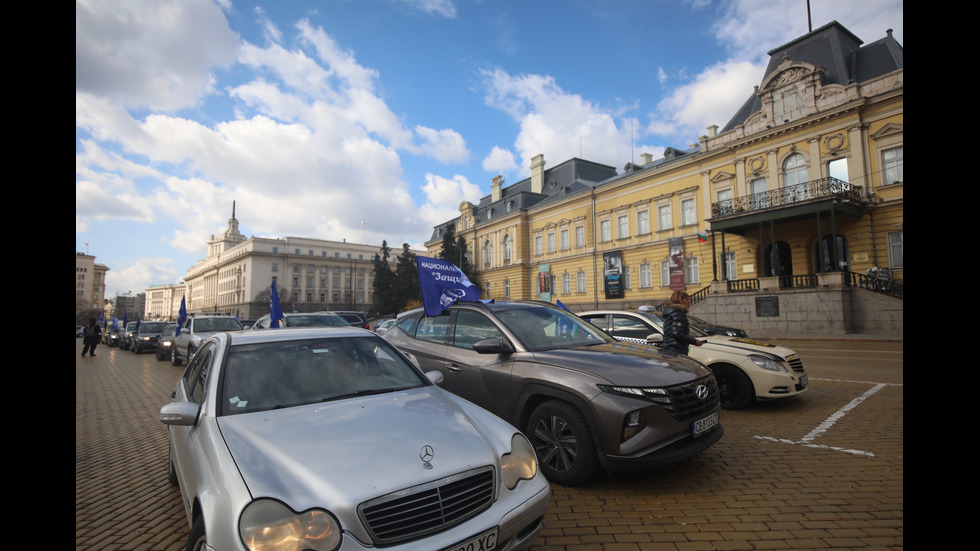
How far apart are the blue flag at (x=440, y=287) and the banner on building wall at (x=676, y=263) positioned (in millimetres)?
29679

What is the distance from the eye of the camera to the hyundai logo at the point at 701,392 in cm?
390

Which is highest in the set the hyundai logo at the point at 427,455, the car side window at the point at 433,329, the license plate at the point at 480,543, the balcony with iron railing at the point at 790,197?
the balcony with iron railing at the point at 790,197

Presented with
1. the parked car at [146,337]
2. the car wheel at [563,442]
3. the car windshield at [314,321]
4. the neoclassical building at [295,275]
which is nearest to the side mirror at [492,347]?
the car wheel at [563,442]

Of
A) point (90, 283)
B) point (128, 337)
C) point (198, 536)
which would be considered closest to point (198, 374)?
point (198, 536)

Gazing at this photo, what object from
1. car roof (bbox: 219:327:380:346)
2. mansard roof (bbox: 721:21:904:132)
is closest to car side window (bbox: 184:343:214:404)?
car roof (bbox: 219:327:380:346)

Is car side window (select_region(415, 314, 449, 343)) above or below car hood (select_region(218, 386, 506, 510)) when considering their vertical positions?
above

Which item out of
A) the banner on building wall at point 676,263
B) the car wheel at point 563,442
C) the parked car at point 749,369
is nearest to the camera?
the car wheel at point 563,442

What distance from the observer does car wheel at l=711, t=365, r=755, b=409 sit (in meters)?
6.64

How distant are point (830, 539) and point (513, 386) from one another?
251 centimetres

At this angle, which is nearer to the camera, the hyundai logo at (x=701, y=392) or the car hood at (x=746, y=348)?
the hyundai logo at (x=701, y=392)

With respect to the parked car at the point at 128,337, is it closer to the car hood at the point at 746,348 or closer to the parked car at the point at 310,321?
→ the parked car at the point at 310,321

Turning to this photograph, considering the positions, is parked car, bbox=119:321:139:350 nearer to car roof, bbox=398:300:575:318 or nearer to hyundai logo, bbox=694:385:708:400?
car roof, bbox=398:300:575:318

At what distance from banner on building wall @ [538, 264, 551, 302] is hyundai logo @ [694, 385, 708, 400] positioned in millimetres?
41477
